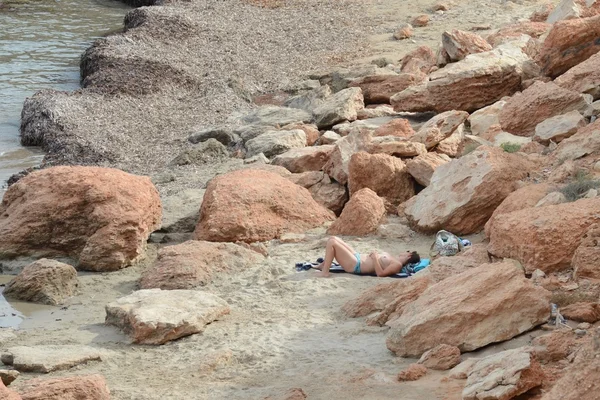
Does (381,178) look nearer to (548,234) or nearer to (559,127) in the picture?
(559,127)

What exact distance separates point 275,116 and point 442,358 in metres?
9.31

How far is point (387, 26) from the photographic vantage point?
822 inches

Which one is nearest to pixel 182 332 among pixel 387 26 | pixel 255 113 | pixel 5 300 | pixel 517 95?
pixel 5 300

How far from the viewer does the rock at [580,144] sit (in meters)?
9.68

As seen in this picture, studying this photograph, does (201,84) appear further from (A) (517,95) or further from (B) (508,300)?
(B) (508,300)

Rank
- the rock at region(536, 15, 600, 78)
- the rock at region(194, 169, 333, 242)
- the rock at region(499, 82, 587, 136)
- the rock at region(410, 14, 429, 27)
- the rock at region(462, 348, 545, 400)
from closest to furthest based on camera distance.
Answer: the rock at region(462, 348, 545, 400) < the rock at region(194, 169, 333, 242) < the rock at region(499, 82, 587, 136) < the rock at region(536, 15, 600, 78) < the rock at region(410, 14, 429, 27)

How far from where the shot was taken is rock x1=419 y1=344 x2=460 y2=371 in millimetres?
6281

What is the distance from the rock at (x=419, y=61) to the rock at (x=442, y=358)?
32.4 feet

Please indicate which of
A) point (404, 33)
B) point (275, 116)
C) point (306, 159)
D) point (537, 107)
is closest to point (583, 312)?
point (537, 107)

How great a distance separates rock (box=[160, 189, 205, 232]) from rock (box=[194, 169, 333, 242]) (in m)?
0.46

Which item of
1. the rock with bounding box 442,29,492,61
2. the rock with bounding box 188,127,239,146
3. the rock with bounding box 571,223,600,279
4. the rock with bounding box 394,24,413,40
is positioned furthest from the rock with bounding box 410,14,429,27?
the rock with bounding box 571,223,600,279

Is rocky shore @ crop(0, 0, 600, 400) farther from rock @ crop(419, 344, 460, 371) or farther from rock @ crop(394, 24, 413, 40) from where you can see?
rock @ crop(394, 24, 413, 40)

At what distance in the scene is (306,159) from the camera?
12.4 metres

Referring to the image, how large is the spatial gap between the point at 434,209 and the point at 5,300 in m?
4.16
